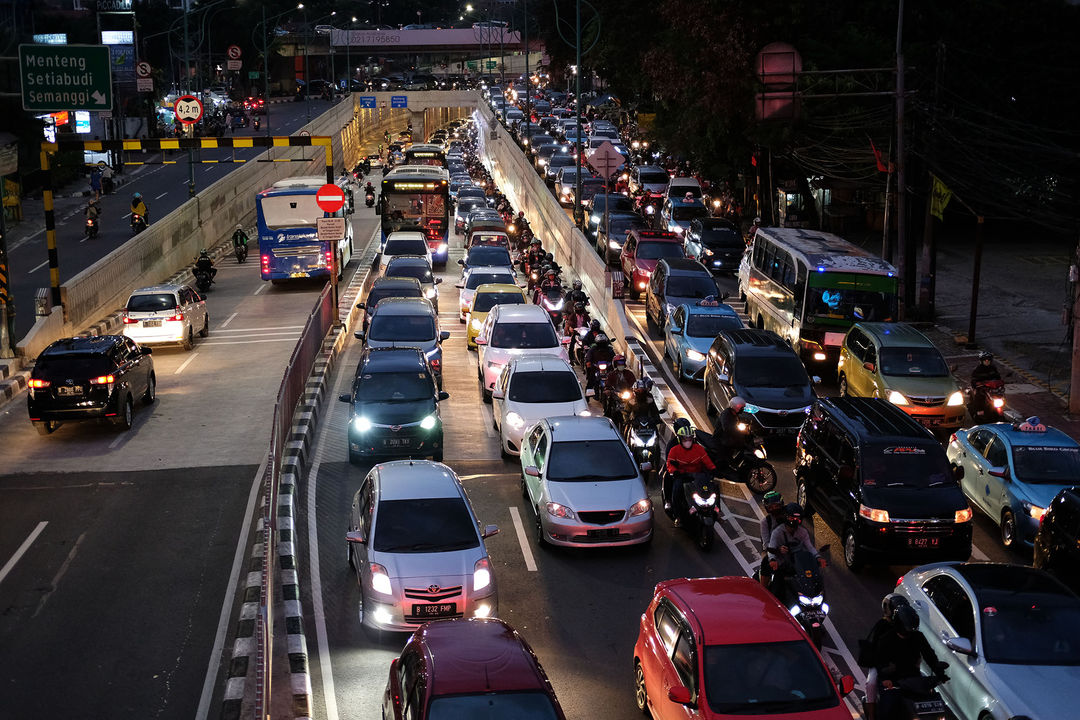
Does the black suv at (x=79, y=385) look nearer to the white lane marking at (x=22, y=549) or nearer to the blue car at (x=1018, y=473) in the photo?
the white lane marking at (x=22, y=549)

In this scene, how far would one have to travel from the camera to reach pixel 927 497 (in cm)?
1573

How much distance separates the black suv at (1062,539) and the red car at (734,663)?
4956 mm

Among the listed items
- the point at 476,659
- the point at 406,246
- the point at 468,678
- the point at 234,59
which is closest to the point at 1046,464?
the point at 476,659

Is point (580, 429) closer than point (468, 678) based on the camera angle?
No

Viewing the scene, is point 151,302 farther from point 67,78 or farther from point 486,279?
point 486,279

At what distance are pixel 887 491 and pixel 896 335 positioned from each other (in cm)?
827

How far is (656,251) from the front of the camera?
3603 cm

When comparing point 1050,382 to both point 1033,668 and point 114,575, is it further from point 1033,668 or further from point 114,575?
point 114,575

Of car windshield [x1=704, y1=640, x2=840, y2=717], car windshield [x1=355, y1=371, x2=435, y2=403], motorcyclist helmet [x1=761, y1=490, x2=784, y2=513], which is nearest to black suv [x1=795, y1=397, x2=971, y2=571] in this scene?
motorcyclist helmet [x1=761, y1=490, x2=784, y2=513]

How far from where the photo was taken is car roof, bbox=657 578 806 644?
1050 centimetres

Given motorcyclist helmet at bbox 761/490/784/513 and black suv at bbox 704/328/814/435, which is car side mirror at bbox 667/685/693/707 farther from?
black suv at bbox 704/328/814/435

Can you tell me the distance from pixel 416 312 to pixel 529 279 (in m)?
12.8

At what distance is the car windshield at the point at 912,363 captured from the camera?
889 inches

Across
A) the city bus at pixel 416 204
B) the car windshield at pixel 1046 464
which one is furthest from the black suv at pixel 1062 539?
the city bus at pixel 416 204
